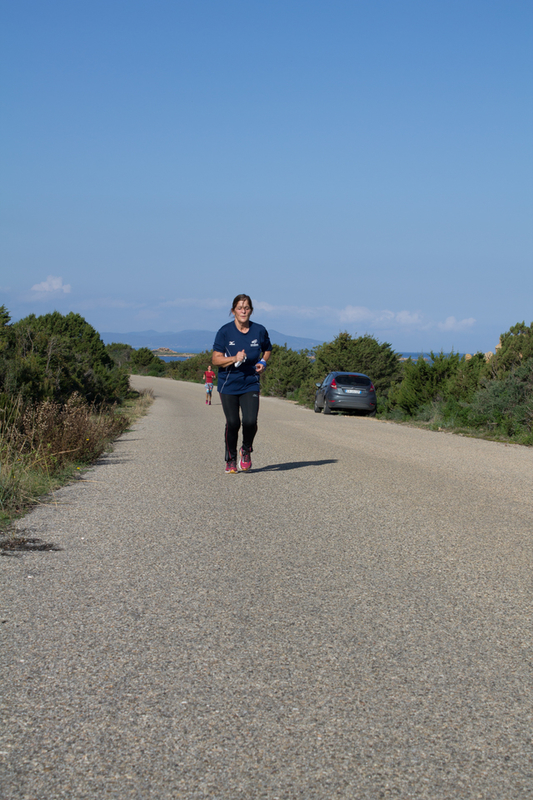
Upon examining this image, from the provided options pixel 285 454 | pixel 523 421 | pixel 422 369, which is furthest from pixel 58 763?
pixel 422 369

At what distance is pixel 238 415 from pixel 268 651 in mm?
5459

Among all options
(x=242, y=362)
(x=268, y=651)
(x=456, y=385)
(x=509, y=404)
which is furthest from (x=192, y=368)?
A: (x=268, y=651)

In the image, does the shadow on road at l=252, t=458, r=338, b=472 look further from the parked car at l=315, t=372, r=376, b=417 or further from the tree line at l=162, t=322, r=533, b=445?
the parked car at l=315, t=372, r=376, b=417

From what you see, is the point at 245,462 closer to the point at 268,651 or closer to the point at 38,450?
the point at 38,450

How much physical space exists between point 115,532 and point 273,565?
5.21ft

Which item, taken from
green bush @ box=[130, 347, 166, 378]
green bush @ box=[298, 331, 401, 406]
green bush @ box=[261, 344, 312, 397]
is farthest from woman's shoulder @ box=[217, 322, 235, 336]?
green bush @ box=[130, 347, 166, 378]

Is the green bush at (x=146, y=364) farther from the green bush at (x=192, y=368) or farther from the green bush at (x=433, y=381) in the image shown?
the green bush at (x=433, y=381)

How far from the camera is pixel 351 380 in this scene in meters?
23.2

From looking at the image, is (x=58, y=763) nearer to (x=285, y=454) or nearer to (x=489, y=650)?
A: (x=489, y=650)

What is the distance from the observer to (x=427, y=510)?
264 inches

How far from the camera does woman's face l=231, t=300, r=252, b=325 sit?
854 centimetres

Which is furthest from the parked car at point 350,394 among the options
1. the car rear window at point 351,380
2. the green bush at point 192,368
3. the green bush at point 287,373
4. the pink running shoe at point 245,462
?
the green bush at point 192,368

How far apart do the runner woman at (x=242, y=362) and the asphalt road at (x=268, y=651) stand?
A: 201 cm

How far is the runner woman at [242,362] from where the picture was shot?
337 inches
